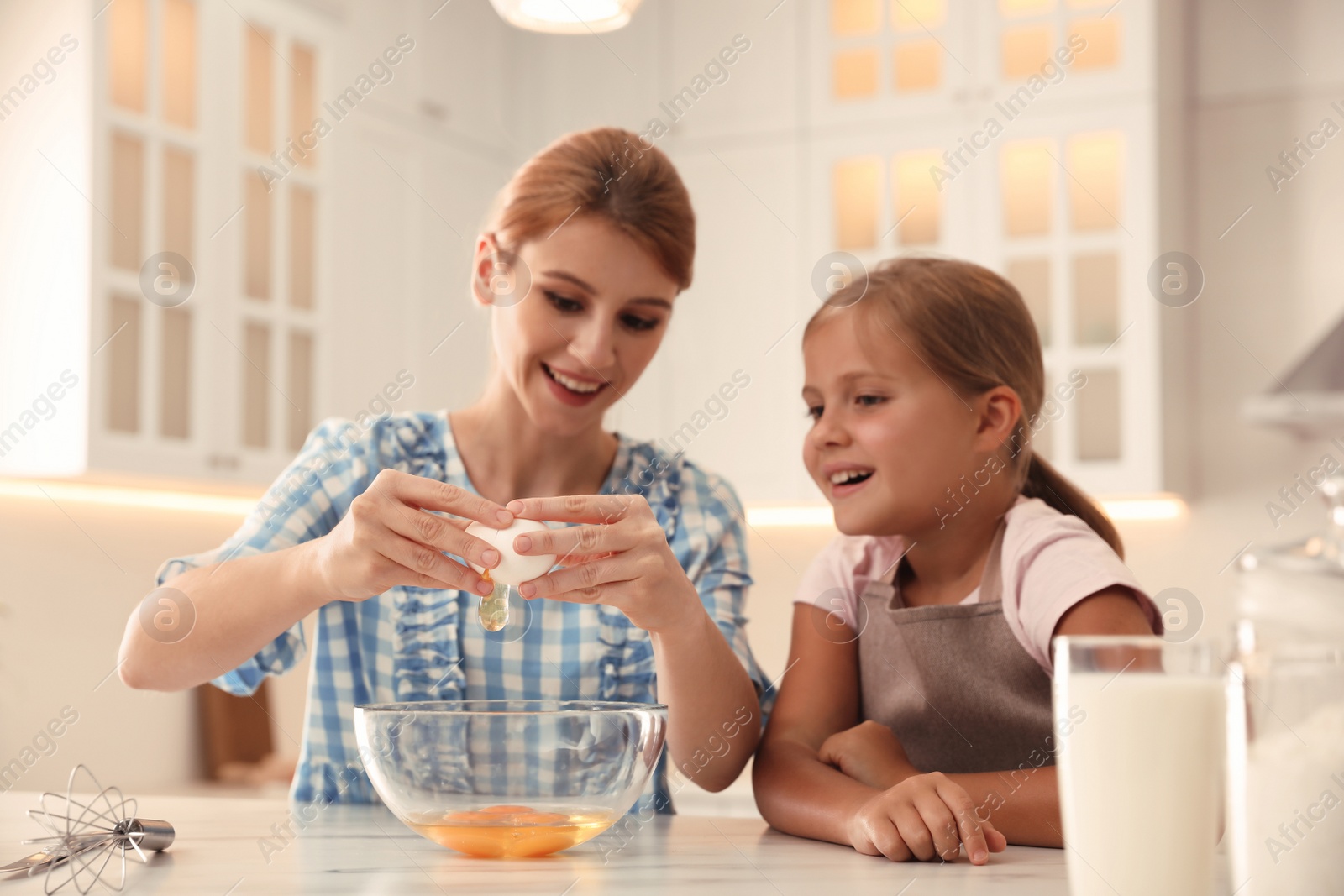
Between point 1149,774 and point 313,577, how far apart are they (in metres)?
0.62

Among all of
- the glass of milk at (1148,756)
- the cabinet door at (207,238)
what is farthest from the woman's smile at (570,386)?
the cabinet door at (207,238)

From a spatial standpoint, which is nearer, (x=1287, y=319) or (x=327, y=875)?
(x=327, y=875)

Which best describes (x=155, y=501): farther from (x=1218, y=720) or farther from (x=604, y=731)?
(x=1218, y=720)

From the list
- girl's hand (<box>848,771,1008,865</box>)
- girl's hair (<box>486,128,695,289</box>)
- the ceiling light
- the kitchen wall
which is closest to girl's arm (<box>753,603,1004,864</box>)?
girl's hand (<box>848,771,1008,865</box>)

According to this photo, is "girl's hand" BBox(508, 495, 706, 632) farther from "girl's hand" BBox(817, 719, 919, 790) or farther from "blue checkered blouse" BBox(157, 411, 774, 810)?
"blue checkered blouse" BBox(157, 411, 774, 810)

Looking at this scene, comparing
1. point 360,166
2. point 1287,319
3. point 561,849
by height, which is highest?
point 360,166

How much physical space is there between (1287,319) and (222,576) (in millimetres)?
2735

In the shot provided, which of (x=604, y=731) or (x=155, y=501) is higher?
(x=155, y=501)

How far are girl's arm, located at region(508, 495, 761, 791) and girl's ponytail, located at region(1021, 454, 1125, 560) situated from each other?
35 cm

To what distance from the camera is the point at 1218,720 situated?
1.81 ft

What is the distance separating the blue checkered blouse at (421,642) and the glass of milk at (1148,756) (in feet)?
2.10

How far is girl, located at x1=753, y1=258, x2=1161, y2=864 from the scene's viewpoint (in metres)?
0.99

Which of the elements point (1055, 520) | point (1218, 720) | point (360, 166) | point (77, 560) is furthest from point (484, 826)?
point (360, 166)

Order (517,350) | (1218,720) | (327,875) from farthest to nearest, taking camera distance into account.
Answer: (517,350) < (327,875) < (1218,720)
